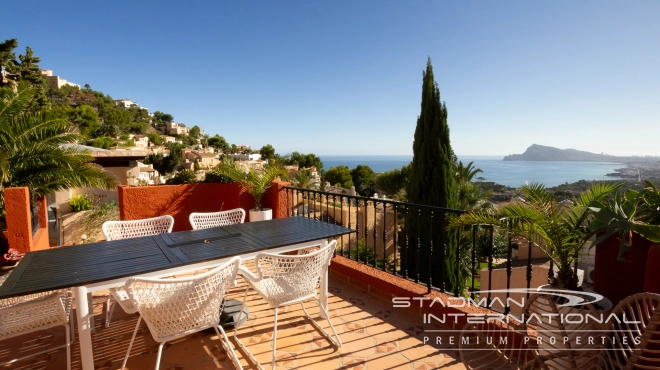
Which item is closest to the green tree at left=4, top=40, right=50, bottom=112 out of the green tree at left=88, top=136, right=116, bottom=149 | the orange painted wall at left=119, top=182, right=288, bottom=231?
the green tree at left=88, top=136, right=116, bottom=149

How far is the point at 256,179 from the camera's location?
5945mm

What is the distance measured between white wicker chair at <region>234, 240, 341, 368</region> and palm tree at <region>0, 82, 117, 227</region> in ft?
15.1

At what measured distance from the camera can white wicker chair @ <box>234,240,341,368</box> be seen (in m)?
2.07

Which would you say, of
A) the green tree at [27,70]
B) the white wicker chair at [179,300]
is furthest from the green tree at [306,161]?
the white wicker chair at [179,300]

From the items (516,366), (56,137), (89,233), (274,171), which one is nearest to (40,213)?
(56,137)

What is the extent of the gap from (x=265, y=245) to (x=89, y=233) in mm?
6997

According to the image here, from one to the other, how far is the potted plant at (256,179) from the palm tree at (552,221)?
13.4 ft

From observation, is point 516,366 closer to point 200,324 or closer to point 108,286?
point 200,324

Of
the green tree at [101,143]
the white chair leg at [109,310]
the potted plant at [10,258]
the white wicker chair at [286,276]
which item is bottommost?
the white chair leg at [109,310]

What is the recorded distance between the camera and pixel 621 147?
12.4m

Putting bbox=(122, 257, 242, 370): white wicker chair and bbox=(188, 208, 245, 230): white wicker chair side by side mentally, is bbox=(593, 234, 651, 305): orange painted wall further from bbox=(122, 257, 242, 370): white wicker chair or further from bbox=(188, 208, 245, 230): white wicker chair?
bbox=(188, 208, 245, 230): white wicker chair

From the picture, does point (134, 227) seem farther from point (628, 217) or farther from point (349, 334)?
point (628, 217)

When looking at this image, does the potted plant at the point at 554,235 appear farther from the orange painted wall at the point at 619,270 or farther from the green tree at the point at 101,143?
the green tree at the point at 101,143

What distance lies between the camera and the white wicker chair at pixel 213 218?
3.49m
